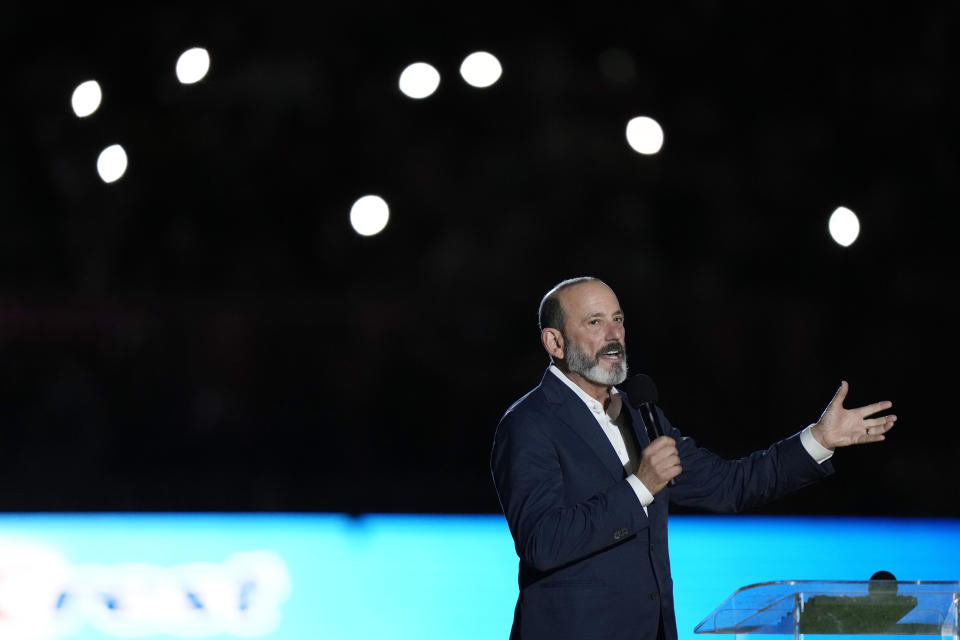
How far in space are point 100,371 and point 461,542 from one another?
2.28m

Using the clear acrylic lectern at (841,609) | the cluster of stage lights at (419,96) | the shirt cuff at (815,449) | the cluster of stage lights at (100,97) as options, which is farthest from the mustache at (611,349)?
the cluster of stage lights at (100,97)

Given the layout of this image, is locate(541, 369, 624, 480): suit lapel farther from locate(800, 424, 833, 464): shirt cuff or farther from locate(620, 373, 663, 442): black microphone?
locate(800, 424, 833, 464): shirt cuff

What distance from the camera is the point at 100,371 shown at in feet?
18.2

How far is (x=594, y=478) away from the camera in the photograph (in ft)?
6.79

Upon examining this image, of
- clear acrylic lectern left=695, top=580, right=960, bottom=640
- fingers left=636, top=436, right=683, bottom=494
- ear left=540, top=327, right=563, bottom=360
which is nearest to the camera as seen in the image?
clear acrylic lectern left=695, top=580, right=960, bottom=640

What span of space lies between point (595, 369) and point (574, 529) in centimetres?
34

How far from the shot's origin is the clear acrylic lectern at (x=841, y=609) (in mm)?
1773

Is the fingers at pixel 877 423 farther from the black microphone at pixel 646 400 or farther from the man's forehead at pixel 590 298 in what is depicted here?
the man's forehead at pixel 590 298

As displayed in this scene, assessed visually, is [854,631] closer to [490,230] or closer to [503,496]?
[503,496]

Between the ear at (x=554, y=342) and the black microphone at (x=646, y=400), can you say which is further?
the ear at (x=554, y=342)

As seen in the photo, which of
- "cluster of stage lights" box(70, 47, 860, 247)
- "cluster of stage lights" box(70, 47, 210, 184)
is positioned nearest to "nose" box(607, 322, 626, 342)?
"cluster of stage lights" box(70, 47, 860, 247)

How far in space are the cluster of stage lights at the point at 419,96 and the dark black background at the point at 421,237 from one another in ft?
0.36

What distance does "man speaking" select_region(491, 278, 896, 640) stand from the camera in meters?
1.91

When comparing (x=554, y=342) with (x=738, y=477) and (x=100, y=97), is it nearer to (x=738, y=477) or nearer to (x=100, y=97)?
(x=738, y=477)
